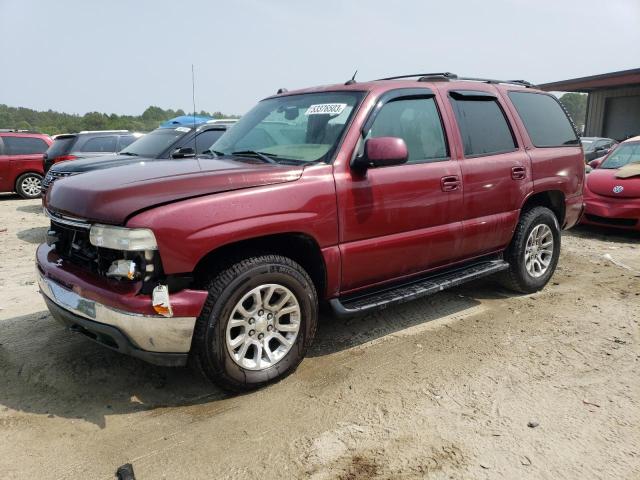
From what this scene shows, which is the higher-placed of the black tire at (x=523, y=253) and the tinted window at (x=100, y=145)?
the tinted window at (x=100, y=145)

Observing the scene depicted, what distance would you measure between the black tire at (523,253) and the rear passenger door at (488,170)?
0.14 meters

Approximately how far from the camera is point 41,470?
252 centimetres

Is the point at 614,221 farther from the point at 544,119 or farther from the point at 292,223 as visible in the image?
the point at 292,223

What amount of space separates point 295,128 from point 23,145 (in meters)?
11.6

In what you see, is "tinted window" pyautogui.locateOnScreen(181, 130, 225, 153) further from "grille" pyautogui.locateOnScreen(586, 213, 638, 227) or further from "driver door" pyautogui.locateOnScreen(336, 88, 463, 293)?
"grille" pyautogui.locateOnScreen(586, 213, 638, 227)

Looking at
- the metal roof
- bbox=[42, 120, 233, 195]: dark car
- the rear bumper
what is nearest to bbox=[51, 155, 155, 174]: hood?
bbox=[42, 120, 233, 195]: dark car

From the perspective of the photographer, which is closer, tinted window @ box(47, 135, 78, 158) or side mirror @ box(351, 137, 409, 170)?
side mirror @ box(351, 137, 409, 170)

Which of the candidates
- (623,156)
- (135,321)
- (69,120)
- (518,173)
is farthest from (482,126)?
(69,120)

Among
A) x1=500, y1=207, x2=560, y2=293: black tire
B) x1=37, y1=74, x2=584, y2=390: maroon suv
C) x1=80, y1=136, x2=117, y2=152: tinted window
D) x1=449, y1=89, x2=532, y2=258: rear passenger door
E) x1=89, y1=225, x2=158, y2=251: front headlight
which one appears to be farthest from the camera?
x1=80, y1=136, x2=117, y2=152: tinted window

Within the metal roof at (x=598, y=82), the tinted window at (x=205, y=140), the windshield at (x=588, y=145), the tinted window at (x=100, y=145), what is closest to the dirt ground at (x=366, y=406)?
the tinted window at (x=205, y=140)

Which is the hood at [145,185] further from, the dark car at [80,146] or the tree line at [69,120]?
the tree line at [69,120]

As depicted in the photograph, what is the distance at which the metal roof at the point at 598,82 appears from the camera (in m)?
21.6

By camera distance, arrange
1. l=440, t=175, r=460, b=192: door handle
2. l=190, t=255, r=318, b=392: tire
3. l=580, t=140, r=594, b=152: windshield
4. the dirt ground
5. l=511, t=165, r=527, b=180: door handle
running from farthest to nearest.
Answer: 1. l=580, t=140, r=594, b=152: windshield
2. l=511, t=165, r=527, b=180: door handle
3. l=440, t=175, r=460, b=192: door handle
4. l=190, t=255, r=318, b=392: tire
5. the dirt ground

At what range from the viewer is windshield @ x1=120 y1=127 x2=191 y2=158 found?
777cm
